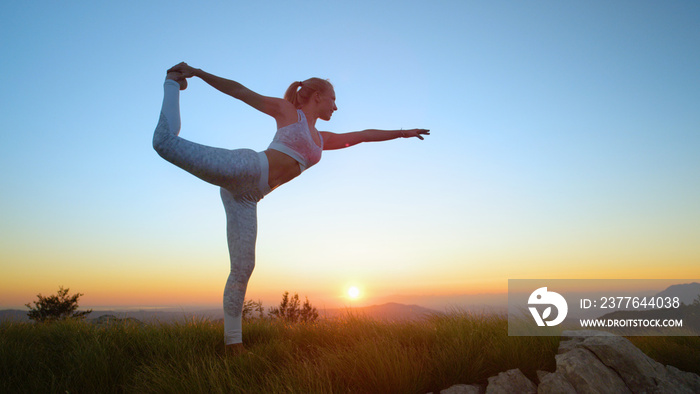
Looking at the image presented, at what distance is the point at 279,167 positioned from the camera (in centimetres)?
386

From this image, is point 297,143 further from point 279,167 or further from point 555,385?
point 555,385

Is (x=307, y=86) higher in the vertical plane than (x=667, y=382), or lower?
higher

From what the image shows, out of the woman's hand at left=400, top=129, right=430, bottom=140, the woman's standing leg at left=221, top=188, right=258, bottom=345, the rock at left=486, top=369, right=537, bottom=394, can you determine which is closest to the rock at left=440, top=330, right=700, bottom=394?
the rock at left=486, top=369, right=537, bottom=394

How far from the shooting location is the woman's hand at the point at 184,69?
3.67 meters

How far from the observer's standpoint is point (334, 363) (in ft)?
11.0

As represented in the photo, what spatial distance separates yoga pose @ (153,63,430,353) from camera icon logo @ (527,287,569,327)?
3.22 m

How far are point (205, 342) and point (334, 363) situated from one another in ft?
6.08

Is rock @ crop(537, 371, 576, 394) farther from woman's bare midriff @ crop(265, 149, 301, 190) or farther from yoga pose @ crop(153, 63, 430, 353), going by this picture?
woman's bare midriff @ crop(265, 149, 301, 190)

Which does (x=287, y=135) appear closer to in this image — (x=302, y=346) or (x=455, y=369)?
(x=302, y=346)

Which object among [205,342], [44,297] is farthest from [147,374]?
[44,297]

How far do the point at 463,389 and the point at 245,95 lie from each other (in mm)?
3399

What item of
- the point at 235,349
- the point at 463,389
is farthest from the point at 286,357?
the point at 463,389

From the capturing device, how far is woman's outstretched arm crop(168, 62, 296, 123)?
3.74 m

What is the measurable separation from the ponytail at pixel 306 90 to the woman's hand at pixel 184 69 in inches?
45.2
